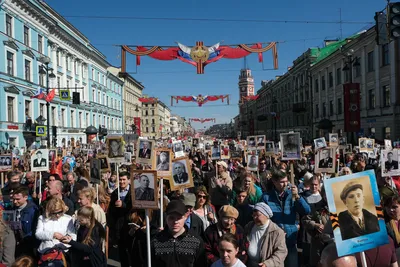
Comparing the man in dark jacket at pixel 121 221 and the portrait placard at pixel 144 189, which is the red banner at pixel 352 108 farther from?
the portrait placard at pixel 144 189

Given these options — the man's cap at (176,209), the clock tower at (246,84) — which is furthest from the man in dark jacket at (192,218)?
the clock tower at (246,84)

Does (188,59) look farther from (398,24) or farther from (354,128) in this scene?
(354,128)

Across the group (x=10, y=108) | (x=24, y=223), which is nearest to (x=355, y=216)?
(x=24, y=223)

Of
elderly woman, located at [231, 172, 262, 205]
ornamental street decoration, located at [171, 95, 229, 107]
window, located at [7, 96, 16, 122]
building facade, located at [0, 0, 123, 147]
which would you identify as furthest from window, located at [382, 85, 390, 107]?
window, located at [7, 96, 16, 122]

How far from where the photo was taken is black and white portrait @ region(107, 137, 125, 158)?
377 inches

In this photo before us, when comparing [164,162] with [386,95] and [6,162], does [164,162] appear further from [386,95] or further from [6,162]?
[386,95]

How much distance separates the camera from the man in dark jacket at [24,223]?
16.1 feet

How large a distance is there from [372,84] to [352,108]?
1229 centimetres

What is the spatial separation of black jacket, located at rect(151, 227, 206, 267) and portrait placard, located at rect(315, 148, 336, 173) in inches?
196

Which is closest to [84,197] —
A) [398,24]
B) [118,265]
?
[118,265]

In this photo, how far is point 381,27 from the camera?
8250 mm

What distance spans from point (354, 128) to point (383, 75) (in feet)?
36.9

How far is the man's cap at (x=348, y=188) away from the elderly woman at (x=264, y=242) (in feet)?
4.02

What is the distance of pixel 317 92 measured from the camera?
4938 centimetres
